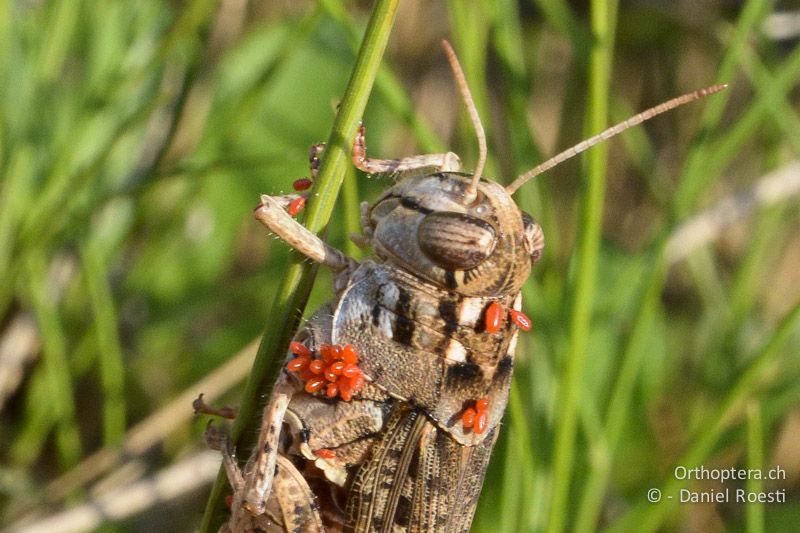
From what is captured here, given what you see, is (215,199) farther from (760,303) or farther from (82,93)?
(760,303)

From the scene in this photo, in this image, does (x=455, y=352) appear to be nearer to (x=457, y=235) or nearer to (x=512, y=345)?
(x=512, y=345)

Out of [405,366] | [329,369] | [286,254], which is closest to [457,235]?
[405,366]

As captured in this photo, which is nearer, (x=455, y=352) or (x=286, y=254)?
(x=455, y=352)

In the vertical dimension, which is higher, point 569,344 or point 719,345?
point 719,345

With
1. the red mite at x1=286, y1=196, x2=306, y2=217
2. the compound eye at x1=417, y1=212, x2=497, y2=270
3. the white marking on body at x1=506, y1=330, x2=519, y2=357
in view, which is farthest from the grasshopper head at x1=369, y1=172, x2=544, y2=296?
the red mite at x1=286, y1=196, x2=306, y2=217

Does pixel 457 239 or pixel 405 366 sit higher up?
pixel 457 239

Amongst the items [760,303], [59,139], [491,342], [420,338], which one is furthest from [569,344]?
[760,303]
